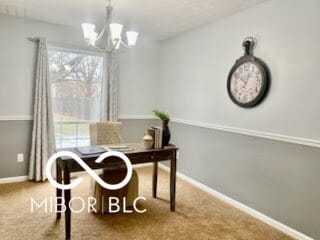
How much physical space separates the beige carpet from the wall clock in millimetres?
1272

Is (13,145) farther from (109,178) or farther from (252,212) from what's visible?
(252,212)

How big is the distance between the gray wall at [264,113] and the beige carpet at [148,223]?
307mm

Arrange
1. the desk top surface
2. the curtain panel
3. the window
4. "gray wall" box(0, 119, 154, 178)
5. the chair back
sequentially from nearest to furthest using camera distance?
the desk top surface, the chair back, "gray wall" box(0, 119, 154, 178), the window, the curtain panel

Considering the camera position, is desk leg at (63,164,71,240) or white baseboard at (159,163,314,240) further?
white baseboard at (159,163,314,240)

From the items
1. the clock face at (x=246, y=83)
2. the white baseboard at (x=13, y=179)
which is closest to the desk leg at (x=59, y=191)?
the white baseboard at (x=13, y=179)

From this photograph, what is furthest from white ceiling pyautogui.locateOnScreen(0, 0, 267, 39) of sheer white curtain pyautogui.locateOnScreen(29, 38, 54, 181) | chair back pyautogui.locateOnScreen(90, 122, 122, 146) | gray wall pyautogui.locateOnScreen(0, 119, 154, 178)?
gray wall pyautogui.locateOnScreen(0, 119, 154, 178)

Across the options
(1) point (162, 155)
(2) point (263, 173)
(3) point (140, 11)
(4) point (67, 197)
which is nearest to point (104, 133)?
(1) point (162, 155)

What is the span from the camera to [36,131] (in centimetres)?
371

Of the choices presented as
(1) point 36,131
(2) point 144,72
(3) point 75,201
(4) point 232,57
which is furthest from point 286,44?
(1) point 36,131

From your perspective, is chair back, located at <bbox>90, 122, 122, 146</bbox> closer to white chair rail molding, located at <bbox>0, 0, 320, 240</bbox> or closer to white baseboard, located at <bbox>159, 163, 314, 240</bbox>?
white chair rail molding, located at <bbox>0, 0, 320, 240</bbox>

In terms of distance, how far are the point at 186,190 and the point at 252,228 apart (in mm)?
1139

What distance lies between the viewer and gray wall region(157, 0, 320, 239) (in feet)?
7.76

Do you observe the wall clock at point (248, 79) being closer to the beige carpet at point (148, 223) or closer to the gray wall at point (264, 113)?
the gray wall at point (264, 113)

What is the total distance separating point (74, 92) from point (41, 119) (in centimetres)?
66
